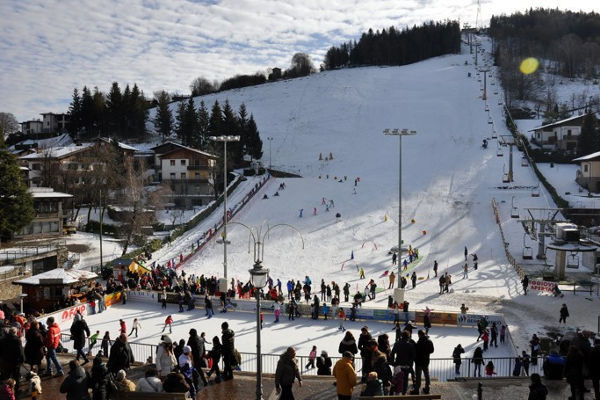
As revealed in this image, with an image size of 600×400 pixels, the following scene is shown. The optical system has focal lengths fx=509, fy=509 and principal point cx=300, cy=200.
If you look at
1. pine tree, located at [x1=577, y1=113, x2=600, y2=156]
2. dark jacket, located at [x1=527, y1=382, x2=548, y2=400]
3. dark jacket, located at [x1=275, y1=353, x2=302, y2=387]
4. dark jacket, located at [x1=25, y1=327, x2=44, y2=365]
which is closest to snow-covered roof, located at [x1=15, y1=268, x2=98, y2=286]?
dark jacket, located at [x1=25, y1=327, x2=44, y2=365]

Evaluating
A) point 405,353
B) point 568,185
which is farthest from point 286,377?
point 568,185

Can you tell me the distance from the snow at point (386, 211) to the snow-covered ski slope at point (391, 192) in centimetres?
16

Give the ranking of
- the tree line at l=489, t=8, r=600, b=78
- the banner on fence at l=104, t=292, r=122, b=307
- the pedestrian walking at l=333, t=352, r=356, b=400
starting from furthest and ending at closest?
1. the tree line at l=489, t=8, r=600, b=78
2. the banner on fence at l=104, t=292, r=122, b=307
3. the pedestrian walking at l=333, t=352, r=356, b=400

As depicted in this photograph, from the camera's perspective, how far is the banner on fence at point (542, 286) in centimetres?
2703

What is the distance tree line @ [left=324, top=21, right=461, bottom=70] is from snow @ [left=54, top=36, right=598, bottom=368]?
33.3m

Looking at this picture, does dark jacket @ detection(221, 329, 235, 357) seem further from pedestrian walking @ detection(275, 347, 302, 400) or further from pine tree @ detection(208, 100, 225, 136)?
pine tree @ detection(208, 100, 225, 136)

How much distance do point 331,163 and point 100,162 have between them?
27558mm

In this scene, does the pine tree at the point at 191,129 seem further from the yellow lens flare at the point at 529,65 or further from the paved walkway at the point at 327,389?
the yellow lens flare at the point at 529,65

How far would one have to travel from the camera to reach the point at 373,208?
1780 inches

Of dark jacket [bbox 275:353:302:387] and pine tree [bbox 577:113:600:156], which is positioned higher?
pine tree [bbox 577:113:600:156]

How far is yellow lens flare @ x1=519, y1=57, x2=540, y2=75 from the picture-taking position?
10407 centimetres

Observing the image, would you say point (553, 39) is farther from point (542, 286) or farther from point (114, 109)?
point (542, 286)

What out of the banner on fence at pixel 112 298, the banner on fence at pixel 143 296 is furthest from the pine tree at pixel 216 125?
the banner on fence at pixel 112 298

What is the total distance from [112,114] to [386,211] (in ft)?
186
